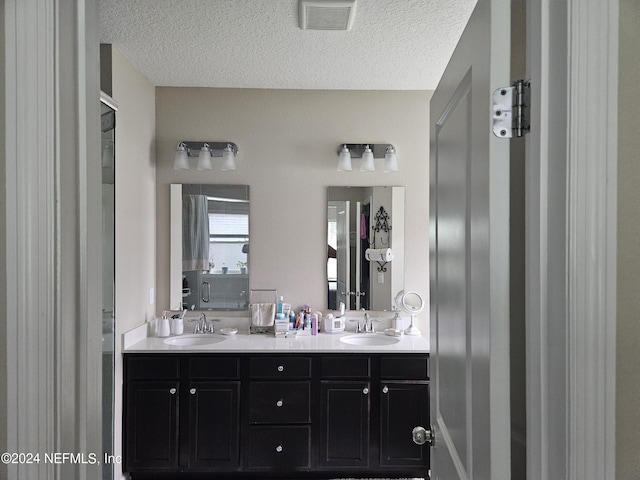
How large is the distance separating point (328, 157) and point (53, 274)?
2.68 m

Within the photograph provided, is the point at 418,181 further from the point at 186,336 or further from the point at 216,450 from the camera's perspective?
the point at 216,450

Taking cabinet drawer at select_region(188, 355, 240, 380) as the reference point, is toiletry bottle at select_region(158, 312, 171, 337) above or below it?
above

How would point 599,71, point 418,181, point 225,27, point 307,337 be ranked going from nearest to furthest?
1. point 599,71
2. point 225,27
3. point 307,337
4. point 418,181

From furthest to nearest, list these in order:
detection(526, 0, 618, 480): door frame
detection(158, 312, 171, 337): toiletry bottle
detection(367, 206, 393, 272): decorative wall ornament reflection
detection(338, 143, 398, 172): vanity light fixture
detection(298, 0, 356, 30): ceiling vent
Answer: detection(367, 206, 393, 272): decorative wall ornament reflection → detection(338, 143, 398, 172): vanity light fixture → detection(158, 312, 171, 337): toiletry bottle → detection(298, 0, 356, 30): ceiling vent → detection(526, 0, 618, 480): door frame

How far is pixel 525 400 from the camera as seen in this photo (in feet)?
2.55

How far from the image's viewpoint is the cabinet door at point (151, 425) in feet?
8.52

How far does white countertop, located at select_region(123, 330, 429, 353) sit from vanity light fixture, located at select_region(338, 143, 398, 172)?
1.23 metres

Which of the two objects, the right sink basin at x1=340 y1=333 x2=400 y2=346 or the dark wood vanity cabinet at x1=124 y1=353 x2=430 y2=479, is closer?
the dark wood vanity cabinet at x1=124 y1=353 x2=430 y2=479

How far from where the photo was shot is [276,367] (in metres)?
2.64

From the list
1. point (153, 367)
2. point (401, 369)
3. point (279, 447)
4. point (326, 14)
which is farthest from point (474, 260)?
point (153, 367)


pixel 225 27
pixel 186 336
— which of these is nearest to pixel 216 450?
pixel 186 336

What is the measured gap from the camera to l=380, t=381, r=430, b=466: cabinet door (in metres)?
2.64

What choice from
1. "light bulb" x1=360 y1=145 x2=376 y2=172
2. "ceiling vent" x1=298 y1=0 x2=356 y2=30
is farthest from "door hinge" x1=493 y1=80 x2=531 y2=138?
"light bulb" x1=360 y1=145 x2=376 y2=172

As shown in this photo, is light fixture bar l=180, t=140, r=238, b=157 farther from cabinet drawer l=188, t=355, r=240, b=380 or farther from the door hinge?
the door hinge
